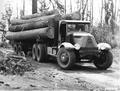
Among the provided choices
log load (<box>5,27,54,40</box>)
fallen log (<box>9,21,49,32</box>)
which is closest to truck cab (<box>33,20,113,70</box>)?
log load (<box>5,27,54,40</box>)

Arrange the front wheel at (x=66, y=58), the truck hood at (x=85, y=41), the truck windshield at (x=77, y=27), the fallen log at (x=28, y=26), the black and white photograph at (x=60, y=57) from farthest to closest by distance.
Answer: the fallen log at (x=28, y=26) → the truck windshield at (x=77, y=27) → the truck hood at (x=85, y=41) → the front wheel at (x=66, y=58) → the black and white photograph at (x=60, y=57)

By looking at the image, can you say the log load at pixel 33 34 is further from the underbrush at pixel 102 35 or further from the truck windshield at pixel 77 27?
the underbrush at pixel 102 35

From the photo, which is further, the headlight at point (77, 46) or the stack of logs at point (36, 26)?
the stack of logs at point (36, 26)

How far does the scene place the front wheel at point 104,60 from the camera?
1102cm

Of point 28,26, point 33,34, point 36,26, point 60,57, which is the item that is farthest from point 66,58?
point 28,26

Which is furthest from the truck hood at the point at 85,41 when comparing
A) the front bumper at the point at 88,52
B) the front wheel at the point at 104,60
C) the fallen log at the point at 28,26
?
the fallen log at the point at 28,26

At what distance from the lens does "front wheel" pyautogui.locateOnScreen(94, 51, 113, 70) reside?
1102cm

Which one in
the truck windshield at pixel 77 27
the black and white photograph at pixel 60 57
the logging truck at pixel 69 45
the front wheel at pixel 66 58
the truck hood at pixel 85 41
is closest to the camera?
the black and white photograph at pixel 60 57

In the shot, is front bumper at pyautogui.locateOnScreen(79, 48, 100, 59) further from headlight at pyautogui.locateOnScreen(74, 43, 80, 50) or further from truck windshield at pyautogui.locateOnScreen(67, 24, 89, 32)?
truck windshield at pyautogui.locateOnScreen(67, 24, 89, 32)

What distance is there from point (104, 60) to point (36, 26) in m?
5.11

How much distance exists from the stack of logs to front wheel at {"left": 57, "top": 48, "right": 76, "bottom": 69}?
210 centimetres

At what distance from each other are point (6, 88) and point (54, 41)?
303 inches

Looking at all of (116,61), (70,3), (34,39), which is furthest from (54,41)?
(70,3)

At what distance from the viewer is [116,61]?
46.7ft
